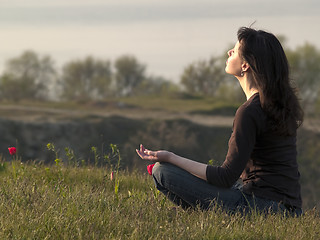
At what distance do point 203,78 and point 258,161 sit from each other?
5740 centimetres

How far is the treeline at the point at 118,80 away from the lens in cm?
4923

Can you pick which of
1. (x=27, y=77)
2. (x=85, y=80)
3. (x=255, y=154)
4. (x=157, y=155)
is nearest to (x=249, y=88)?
(x=255, y=154)

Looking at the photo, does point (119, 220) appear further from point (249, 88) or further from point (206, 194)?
point (249, 88)

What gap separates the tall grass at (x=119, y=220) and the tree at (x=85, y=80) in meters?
59.0

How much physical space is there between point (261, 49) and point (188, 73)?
188 ft

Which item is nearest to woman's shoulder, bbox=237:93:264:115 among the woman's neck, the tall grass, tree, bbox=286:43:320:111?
the woman's neck

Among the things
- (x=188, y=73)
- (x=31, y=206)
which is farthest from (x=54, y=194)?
(x=188, y=73)

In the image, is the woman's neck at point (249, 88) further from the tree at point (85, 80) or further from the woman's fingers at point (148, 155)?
the tree at point (85, 80)

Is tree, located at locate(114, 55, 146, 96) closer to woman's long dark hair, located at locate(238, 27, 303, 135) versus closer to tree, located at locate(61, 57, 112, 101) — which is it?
tree, located at locate(61, 57, 112, 101)

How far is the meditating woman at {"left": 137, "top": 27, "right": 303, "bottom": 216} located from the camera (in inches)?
149

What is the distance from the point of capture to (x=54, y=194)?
14.5 ft

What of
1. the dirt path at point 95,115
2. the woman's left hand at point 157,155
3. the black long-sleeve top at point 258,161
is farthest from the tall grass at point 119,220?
the dirt path at point 95,115

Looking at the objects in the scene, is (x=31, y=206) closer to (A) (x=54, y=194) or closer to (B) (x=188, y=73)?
(A) (x=54, y=194)

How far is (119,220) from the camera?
3840mm
